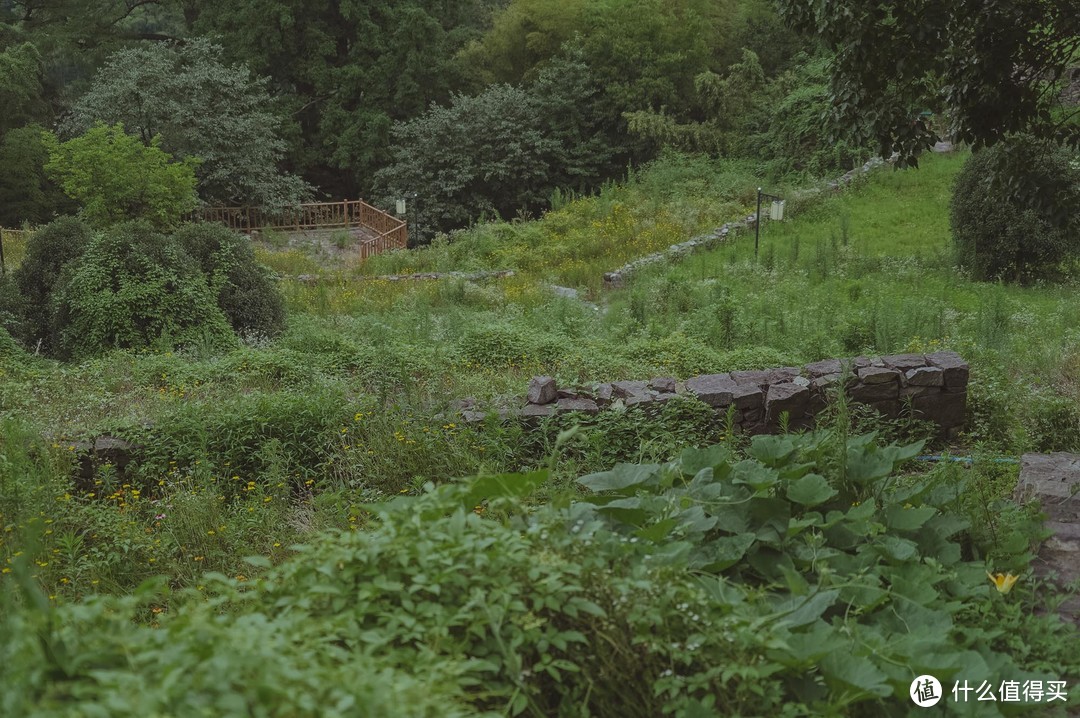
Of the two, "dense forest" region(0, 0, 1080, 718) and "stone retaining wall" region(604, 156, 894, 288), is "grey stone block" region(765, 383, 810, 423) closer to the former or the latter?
"dense forest" region(0, 0, 1080, 718)

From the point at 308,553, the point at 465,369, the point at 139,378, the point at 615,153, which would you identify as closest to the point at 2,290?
the point at 139,378

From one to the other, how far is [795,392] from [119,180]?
40.6ft

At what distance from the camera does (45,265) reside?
33.9 ft

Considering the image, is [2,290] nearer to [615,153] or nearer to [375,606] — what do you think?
[375,606]

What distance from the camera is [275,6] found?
26.8 meters

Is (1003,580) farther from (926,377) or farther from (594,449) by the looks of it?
(926,377)

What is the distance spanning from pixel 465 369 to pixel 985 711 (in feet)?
18.3

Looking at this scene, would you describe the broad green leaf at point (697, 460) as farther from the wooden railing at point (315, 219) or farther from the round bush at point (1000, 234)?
the wooden railing at point (315, 219)

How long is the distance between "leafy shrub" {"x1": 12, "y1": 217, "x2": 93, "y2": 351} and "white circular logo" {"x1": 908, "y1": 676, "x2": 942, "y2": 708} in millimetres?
9681

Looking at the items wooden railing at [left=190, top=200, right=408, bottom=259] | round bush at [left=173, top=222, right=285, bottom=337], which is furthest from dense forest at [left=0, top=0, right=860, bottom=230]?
round bush at [left=173, top=222, right=285, bottom=337]

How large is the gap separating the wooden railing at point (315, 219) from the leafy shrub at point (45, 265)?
1178 centimetres

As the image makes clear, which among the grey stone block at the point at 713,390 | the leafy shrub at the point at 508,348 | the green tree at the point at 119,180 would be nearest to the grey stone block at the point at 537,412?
the grey stone block at the point at 713,390

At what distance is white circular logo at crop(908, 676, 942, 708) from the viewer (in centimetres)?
261

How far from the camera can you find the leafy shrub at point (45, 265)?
1000 cm
